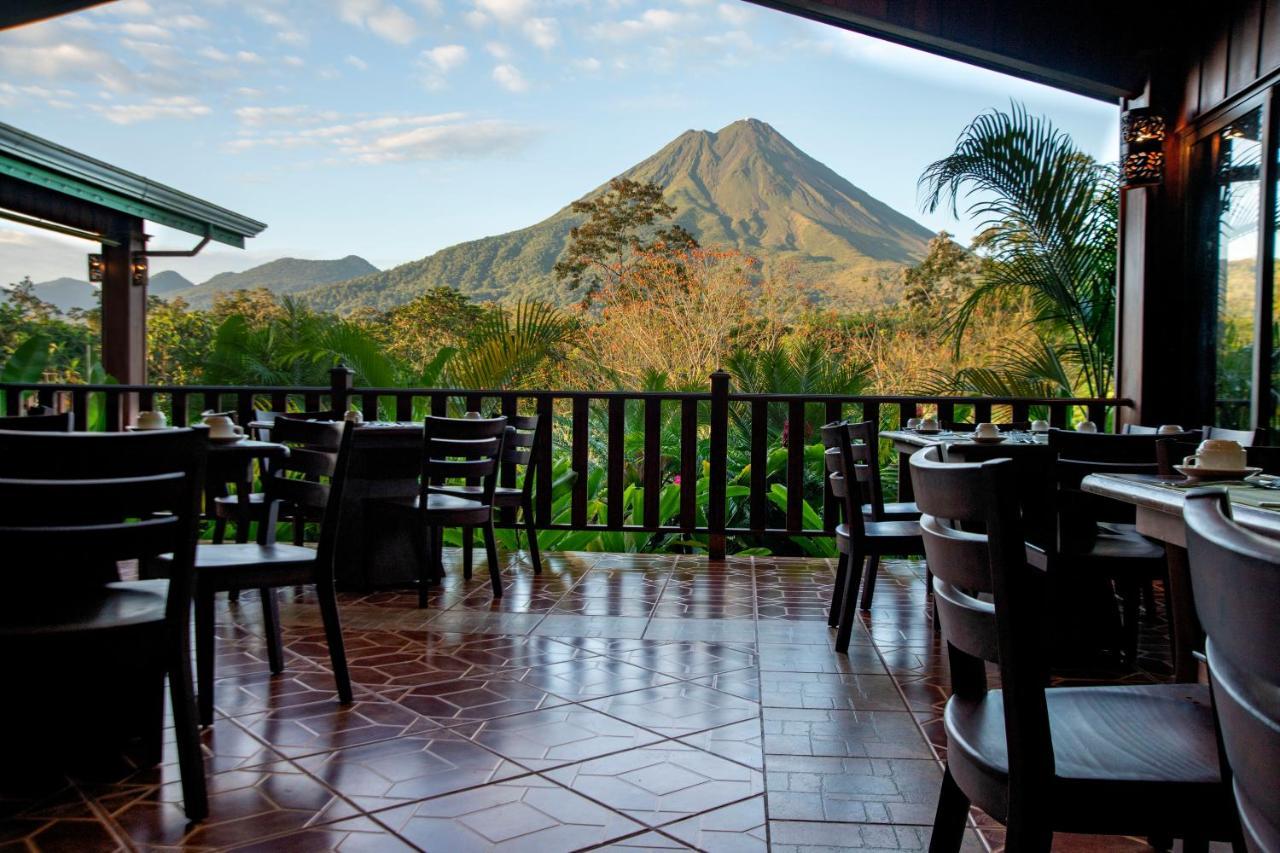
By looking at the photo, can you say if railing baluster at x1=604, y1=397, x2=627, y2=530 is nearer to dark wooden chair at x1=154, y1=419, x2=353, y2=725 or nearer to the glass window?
dark wooden chair at x1=154, y1=419, x2=353, y2=725

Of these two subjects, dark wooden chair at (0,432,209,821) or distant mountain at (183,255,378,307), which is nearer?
dark wooden chair at (0,432,209,821)

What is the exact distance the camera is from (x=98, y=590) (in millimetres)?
2385

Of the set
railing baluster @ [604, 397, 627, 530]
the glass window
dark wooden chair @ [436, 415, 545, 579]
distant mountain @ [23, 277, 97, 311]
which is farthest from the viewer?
distant mountain @ [23, 277, 97, 311]

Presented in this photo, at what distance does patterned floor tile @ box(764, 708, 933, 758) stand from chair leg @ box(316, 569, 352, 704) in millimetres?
1219

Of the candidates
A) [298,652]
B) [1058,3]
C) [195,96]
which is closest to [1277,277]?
[1058,3]

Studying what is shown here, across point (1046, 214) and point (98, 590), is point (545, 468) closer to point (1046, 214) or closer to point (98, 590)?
point (98, 590)

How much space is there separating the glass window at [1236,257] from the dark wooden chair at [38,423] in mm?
4870

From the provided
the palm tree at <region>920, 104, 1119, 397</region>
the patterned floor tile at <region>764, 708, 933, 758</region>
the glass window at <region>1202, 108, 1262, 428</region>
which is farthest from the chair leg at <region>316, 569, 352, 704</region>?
the palm tree at <region>920, 104, 1119, 397</region>

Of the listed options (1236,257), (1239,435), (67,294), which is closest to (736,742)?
(1239,435)

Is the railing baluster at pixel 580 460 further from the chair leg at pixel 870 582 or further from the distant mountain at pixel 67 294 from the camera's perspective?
→ the distant mountain at pixel 67 294

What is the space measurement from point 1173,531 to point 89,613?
7.25 feet

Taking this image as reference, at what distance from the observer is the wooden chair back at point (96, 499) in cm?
196

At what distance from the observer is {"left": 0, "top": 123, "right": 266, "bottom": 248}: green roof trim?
7355 mm

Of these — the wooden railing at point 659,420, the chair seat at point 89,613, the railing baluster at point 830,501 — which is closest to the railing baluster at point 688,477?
the wooden railing at point 659,420
